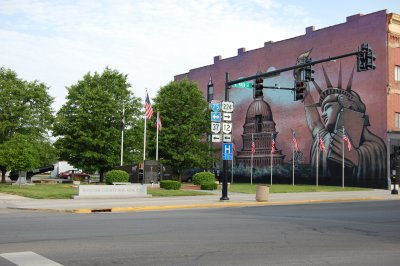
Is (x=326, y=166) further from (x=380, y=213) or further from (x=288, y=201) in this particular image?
(x=380, y=213)

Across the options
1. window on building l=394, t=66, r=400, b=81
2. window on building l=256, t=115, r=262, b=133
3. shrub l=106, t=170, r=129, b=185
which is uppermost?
window on building l=394, t=66, r=400, b=81

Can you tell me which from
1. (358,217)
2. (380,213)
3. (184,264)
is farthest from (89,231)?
(380,213)

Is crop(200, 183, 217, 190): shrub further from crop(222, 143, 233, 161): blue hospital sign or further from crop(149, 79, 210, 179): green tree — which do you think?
crop(149, 79, 210, 179): green tree

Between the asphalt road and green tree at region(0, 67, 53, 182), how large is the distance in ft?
104

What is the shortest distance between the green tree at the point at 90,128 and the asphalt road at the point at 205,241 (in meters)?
32.2

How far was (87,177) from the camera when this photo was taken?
61.8 meters

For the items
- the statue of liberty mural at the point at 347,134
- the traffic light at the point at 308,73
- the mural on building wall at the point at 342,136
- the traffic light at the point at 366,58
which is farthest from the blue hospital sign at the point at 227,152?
the statue of liberty mural at the point at 347,134

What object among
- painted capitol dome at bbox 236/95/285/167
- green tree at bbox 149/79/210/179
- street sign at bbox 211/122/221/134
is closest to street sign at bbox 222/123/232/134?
street sign at bbox 211/122/221/134

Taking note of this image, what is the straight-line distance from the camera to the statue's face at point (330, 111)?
5153 centimetres

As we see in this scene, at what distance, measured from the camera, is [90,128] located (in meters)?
48.5

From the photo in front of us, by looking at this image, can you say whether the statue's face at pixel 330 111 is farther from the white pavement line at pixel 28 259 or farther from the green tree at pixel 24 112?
the white pavement line at pixel 28 259

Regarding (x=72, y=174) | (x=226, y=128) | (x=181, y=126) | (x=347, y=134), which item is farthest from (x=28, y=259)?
(x=72, y=174)

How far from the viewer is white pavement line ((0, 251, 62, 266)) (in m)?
8.30

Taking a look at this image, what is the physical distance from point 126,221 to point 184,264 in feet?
25.1
